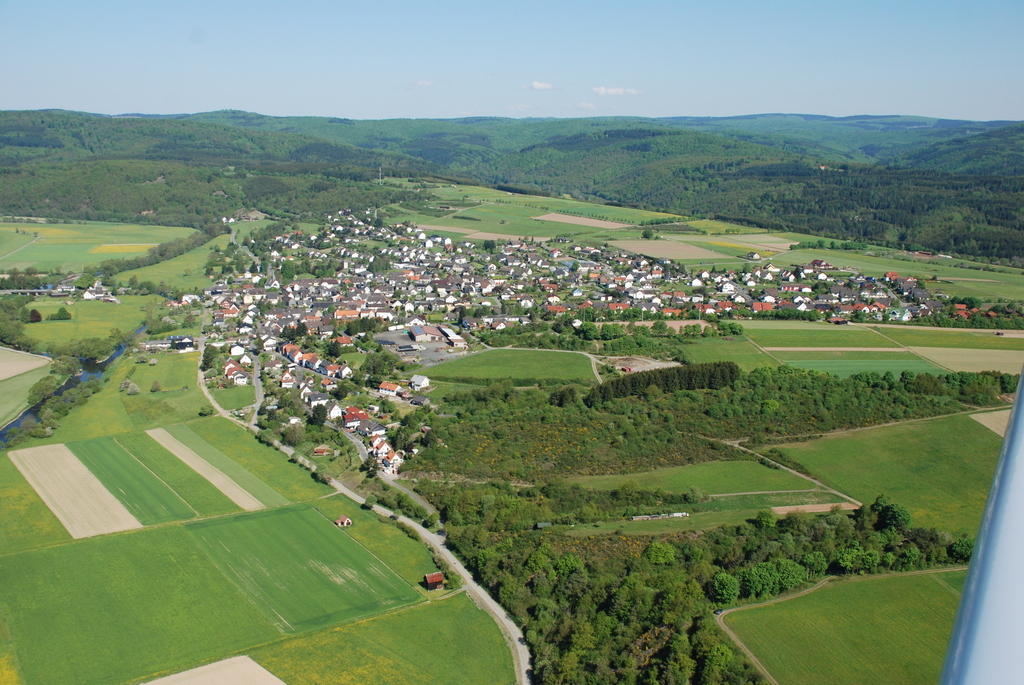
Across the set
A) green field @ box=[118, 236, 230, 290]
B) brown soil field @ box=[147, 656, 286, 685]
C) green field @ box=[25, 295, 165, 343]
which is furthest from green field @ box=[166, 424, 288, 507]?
green field @ box=[118, 236, 230, 290]

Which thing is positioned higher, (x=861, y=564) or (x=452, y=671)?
(x=861, y=564)

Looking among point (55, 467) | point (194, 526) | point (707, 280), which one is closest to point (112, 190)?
point (707, 280)

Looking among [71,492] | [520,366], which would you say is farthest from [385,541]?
[520,366]

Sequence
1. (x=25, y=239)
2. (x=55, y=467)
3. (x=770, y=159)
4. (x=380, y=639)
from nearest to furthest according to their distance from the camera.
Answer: (x=380, y=639) → (x=55, y=467) → (x=25, y=239) → (x=770, y=159)

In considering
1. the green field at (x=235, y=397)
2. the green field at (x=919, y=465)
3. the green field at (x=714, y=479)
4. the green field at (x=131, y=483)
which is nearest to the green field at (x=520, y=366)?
the green field at (x=235, y=397)

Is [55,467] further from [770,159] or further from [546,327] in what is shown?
[770,159]

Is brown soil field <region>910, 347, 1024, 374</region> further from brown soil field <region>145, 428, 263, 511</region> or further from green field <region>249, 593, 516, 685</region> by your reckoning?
brown soil field <region>145, 428, 263, 511</region>
